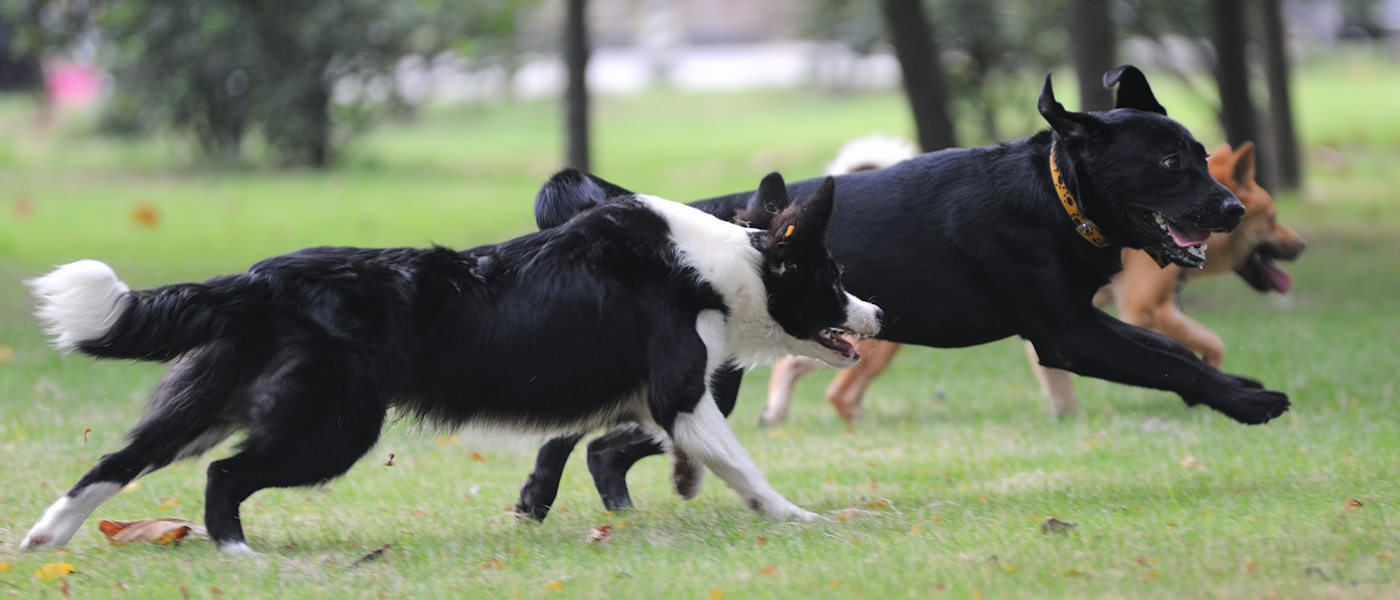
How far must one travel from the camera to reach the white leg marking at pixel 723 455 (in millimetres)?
5223

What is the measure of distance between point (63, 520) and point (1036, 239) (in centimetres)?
364

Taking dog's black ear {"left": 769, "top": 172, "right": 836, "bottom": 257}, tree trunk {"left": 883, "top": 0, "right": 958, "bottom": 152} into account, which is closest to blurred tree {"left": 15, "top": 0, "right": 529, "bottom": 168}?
tree trunk {"left": 883, "top": 0, "right": 958, "bottom": 152}

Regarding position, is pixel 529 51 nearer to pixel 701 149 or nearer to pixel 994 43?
pixel 701 149

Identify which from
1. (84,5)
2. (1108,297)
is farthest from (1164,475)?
(84,5)

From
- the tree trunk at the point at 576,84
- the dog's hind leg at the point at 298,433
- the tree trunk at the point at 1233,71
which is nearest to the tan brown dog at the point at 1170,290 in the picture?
the dog's hind leg at the point at 298,433

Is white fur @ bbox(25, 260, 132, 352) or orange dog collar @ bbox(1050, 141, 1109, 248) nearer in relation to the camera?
white fur @ bbox(25, 260, 132, 352)

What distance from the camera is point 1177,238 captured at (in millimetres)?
5543

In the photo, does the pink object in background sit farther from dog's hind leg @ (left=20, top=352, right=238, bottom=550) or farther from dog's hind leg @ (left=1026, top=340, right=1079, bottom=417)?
dog's hind leg @ (left=20, top=352, right=238, bottom=550)

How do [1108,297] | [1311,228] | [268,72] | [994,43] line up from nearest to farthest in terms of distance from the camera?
[1108,297]
[1311,228]
[994,43]
[268,72]

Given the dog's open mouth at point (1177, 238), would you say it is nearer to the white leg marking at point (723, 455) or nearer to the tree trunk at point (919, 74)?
the white leg marking at point (723, 455)

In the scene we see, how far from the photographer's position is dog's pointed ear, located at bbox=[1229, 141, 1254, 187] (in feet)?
26.4

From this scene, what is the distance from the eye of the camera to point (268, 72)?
24.5 metres

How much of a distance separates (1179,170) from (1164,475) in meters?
1.43

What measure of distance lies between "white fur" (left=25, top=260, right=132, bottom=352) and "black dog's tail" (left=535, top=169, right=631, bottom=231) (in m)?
1.67
